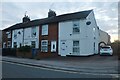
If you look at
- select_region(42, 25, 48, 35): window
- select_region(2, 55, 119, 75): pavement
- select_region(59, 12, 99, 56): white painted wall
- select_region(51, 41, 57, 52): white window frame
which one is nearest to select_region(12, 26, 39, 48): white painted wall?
select_region(42, 25, 48, 35): window

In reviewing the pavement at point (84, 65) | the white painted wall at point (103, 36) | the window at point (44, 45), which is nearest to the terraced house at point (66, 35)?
the window at point (44, 45)

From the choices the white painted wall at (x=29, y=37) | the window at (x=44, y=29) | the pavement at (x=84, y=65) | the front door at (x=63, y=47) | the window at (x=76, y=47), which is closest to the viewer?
the pavement at (x=84, y=65)

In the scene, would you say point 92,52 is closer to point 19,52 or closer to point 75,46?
point 75,46

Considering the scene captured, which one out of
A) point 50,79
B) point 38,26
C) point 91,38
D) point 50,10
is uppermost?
point 50,10

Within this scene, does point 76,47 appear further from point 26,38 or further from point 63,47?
point 26,38

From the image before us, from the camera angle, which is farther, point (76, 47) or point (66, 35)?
point (66, 35)

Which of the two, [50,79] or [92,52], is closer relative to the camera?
[50,79]

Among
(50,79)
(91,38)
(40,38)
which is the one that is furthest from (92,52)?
(50,79)

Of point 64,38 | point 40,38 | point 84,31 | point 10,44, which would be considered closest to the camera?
point 84,31

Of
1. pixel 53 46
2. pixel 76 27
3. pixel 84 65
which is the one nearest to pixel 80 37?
pixel 76 27

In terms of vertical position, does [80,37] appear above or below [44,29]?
below

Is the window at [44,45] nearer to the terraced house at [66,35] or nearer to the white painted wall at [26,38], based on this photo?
the terraced house at [66,35]

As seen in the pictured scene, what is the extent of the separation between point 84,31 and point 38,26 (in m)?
9.81

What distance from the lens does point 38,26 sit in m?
32.4
